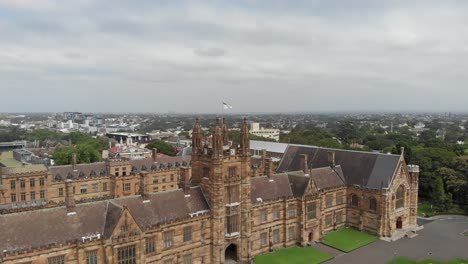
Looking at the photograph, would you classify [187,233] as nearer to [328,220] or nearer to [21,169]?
[328,220]

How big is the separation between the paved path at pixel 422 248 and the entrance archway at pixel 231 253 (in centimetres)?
1333

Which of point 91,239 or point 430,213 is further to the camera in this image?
point 430,213

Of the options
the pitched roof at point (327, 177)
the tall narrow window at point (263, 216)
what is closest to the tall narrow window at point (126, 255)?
the tall narrow window at point (263, 216)

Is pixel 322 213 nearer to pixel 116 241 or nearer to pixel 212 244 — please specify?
pixel 212 244

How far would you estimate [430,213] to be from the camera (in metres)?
75.0

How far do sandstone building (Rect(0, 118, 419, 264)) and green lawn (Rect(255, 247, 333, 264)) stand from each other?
5.06ft

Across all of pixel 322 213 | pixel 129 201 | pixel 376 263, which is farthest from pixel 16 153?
pixel 376 263

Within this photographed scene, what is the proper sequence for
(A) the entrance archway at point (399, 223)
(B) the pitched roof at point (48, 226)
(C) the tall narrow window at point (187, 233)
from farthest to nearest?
(A) the entrance archway at point (399, 223) → (C) the tall narrow window at point (187, 233) → (B) the pitched roof at point (48, 226)

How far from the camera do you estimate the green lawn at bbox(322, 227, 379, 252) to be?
57072 mm

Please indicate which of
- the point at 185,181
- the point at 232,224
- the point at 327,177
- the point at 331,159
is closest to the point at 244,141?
the point at 185,181

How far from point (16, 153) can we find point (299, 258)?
103m

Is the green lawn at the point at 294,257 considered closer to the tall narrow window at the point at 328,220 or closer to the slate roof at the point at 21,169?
the tall narrow window at the point at 328,220

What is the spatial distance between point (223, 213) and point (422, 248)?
32.6 m

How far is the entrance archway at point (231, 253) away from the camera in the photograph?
2020 inches
